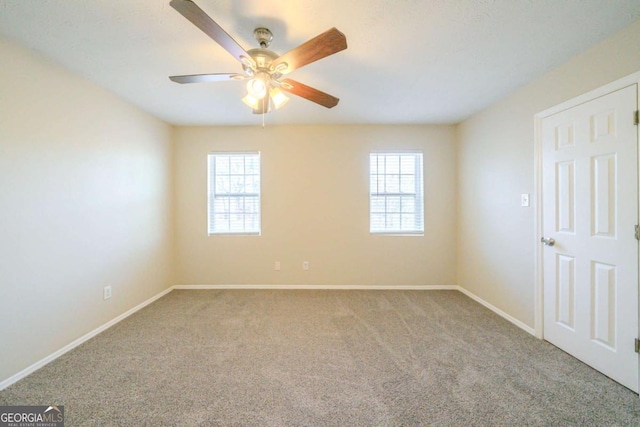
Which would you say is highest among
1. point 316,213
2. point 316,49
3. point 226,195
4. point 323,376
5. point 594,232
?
point 316,49

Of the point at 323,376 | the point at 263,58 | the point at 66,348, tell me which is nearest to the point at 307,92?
the point at 263,58

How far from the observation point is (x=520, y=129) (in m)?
2.37

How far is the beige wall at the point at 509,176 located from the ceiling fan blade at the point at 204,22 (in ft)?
8.17

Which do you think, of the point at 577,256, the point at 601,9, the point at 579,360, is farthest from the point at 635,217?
the point at 601,9

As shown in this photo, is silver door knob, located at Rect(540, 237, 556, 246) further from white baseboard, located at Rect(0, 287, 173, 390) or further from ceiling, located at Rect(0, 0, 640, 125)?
white baseboard, located at Rect(0, 287, 173, 390)

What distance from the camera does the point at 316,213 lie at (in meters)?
3.42

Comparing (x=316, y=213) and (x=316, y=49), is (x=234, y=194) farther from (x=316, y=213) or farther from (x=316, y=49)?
(x=316, y=49)

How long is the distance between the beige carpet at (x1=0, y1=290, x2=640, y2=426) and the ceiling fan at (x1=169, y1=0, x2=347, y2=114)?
198 cm

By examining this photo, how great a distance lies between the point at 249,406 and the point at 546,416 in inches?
68.3

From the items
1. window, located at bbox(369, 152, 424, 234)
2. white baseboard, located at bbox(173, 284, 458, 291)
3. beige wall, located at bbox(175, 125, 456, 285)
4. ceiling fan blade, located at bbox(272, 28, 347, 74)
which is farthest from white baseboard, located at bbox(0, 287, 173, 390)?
window, located at bbox(369, 152, 424, 234)

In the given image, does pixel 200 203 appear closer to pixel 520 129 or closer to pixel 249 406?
pixel 249 406

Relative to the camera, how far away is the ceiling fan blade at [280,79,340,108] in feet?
5.66

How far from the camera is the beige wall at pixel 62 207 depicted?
1645mm

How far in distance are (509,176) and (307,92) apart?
231 centimetres
